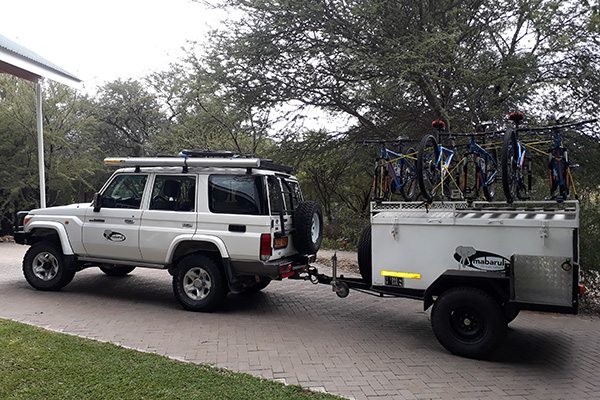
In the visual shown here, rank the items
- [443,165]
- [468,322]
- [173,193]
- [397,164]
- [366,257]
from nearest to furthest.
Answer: [468,322]
[366,257]
[443,165]
[397,164]
[173,193]

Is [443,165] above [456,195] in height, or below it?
above

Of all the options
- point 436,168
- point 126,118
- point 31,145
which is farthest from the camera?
point 126,118

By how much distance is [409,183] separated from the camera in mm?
6977

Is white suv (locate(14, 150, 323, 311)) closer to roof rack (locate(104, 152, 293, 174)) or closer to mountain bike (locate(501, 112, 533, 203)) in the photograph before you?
roof rack (locate(104, 152, 293, 174))

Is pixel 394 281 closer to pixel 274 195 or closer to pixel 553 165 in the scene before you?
pixel 274 195

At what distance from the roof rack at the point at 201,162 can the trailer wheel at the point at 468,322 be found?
3.08m

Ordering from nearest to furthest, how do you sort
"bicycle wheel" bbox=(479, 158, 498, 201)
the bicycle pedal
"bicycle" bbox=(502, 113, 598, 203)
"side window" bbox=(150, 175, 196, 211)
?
"bicycle" bbox=(502, 113, 598, 203) < "bicycle wheel" bbox=(479, 158, 498, 201) < the bicycle pedal < "side window" bbox=(150, 175, 196, 211)

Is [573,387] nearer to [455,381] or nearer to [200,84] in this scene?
[455,381]

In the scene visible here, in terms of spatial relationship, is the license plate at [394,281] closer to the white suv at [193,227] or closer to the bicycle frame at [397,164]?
the bicycle frame at [397,164]

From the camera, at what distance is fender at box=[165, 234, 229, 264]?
6773 millimetres

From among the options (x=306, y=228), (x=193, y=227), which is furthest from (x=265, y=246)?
(x=193, y=227)

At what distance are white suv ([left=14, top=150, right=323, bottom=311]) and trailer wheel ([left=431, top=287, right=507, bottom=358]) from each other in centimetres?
229

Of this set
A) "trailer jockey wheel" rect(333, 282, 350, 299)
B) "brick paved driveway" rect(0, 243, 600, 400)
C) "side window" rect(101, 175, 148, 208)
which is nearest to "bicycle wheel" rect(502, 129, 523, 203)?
"brick paved driveway" rect(0, 243, 600, 400)

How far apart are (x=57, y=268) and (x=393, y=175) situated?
571 cm
